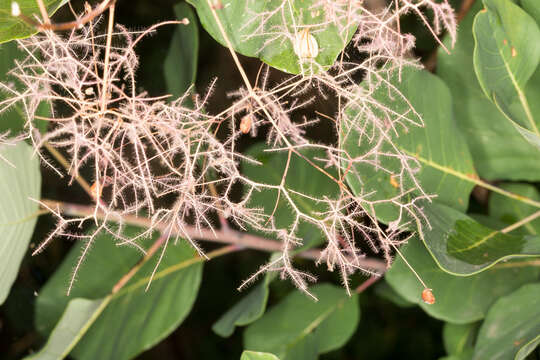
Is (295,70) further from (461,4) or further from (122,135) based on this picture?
(461,4)

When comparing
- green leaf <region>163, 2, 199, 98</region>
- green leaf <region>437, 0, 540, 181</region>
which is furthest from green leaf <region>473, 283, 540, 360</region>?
green leaf <region>163, 2, 199, 98</region>

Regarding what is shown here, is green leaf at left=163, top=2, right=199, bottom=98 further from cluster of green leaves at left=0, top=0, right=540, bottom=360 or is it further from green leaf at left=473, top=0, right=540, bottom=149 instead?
green leaf at left=473, top=0, right=540, bottom=149

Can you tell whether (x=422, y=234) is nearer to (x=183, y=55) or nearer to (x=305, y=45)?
(x=305, y=45)

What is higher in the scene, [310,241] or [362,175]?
[362,175]

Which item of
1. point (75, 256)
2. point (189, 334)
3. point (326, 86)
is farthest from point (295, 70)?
point (189, 334)

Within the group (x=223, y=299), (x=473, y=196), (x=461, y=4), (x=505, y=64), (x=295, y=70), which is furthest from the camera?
(x=223, y=299)

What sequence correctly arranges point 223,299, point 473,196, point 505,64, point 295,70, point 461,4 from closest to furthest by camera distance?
point 295,70, point 505,64, point 461,4, point 473,196, point 223,299

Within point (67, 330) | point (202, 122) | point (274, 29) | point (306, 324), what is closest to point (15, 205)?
point (67, 330)
